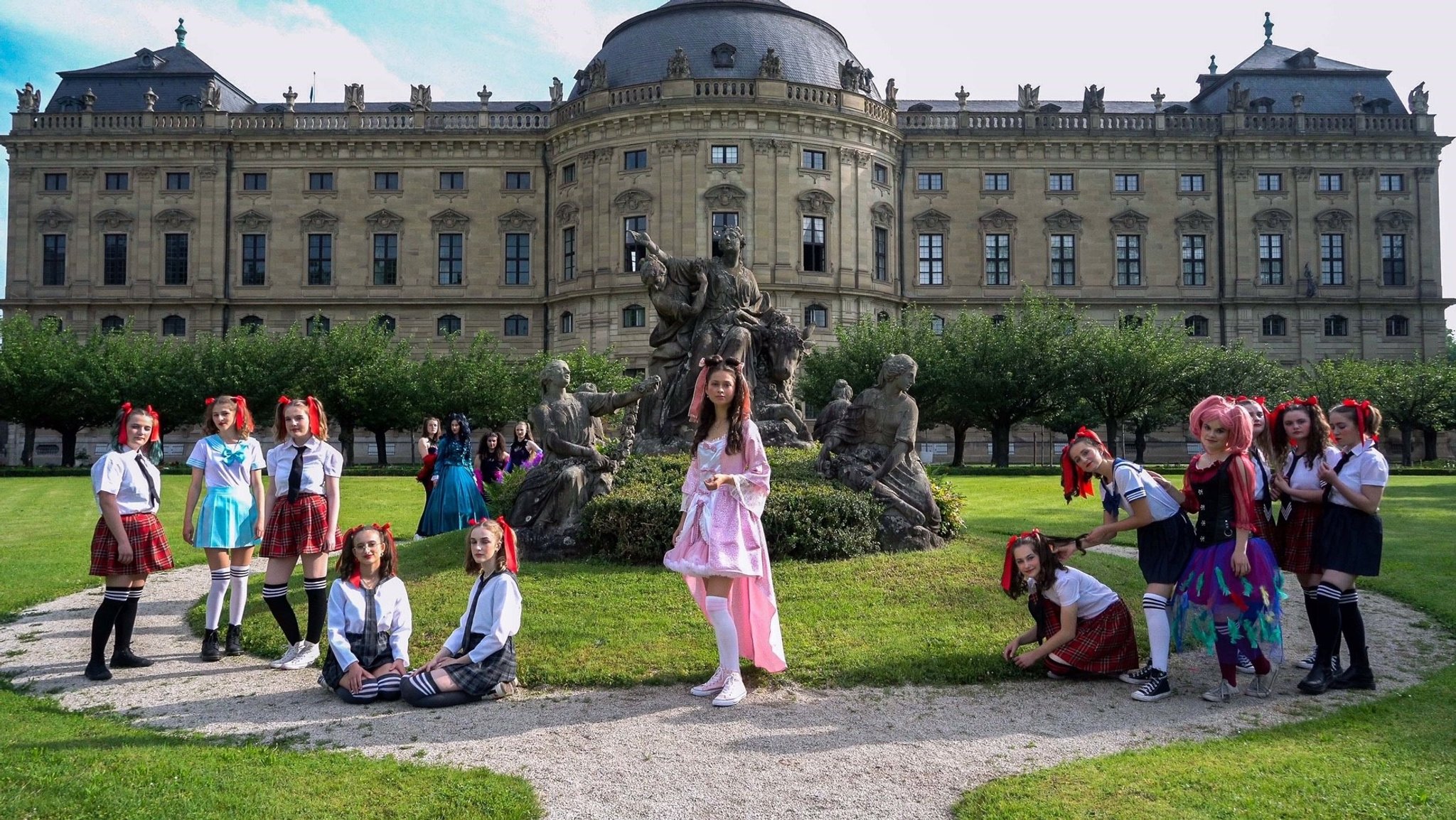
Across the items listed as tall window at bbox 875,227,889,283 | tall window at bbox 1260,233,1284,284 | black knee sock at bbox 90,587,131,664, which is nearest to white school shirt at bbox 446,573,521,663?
black knee sock at bbox 90,587,131,664

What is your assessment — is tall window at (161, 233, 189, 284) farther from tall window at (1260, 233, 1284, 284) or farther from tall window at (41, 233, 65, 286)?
tall window at (1260, 233, 1284, 284)

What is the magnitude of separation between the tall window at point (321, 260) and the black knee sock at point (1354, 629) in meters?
55.6

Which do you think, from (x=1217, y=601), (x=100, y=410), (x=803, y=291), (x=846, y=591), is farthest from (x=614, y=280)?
(x=1217, y=601)

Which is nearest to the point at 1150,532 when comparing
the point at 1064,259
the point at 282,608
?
the point at 282,608

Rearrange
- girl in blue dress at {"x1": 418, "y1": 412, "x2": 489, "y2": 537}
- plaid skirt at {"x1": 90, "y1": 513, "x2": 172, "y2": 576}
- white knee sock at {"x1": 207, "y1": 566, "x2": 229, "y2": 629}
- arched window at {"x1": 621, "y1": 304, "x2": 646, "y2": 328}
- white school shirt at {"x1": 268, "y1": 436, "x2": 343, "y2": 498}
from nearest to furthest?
1. plaid skirt at {"x1": 90, "y1": 513, "x2": 172, "y2": 576}
2. white school shirt at {"x1": 268, "y1": 436, "x2": 343, "y2": 498}
3. white knee sock at {"x1": 207, "y1": 566, "x2": 229, "y2": 629}
4. girl in blue dress at {"x1": 418, "y1": 412, "x2": 489, "y2": 537}
5. arched window at {"x1": 621, "y1": 304, "x2": 646, "y2": 328}

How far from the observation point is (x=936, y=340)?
4175 centimetres

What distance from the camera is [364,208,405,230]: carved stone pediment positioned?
54.4 metres

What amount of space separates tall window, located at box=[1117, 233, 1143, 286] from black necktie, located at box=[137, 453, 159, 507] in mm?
55218

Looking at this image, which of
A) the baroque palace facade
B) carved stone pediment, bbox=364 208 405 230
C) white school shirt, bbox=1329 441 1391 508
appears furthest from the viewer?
carved stone pediment, bbox=364 208 405 230

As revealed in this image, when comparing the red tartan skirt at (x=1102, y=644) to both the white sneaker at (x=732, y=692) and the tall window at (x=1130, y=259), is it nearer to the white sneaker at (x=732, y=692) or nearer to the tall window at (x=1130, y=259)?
the white sneaker at (x=732, y=692)

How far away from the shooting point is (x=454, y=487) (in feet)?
47.5

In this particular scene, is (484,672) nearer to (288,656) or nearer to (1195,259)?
(288,656)

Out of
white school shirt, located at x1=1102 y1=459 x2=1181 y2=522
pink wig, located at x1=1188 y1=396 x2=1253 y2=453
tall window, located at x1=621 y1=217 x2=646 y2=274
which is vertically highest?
Answer: tall window, located at x1=621 y1=217 x2=646 y2=274

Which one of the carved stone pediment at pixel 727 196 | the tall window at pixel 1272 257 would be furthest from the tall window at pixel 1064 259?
the carved stone pediment at pixel 727 196
